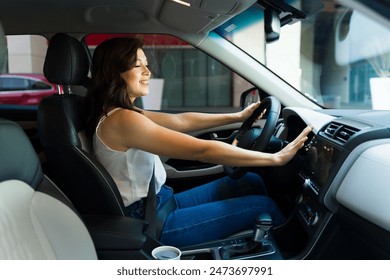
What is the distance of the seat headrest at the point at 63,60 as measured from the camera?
5.10ft

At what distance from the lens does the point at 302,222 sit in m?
1.64

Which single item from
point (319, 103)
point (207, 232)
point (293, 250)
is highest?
point (319, 103)

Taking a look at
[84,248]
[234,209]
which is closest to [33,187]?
[84,248]

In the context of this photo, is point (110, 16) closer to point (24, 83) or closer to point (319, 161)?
point (319, 161)

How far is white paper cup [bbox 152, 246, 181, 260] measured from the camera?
1239 mm

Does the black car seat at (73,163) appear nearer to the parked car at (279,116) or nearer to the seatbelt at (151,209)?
the parked car at (279,116)

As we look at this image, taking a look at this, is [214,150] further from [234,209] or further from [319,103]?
[319,103]

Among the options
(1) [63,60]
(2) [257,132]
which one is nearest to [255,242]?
(2) [257,132]

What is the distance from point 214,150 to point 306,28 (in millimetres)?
1361

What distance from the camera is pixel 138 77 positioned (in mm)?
1609

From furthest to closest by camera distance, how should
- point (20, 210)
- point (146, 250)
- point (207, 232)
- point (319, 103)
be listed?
1. point (319, 103)
2. point (207, 232)
3. point (146, 250)
4. point (20, 210)

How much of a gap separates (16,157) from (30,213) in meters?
0.15

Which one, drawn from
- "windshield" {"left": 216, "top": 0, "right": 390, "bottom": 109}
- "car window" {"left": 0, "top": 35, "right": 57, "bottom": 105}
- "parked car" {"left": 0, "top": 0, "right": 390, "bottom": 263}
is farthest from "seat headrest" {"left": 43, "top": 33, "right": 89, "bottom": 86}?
"car window" {"left": 0, "top": 35, "right": 57, "bottom": 105}

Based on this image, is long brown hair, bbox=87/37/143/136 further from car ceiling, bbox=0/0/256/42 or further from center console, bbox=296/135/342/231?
center console, bbox=296/135/342/231
